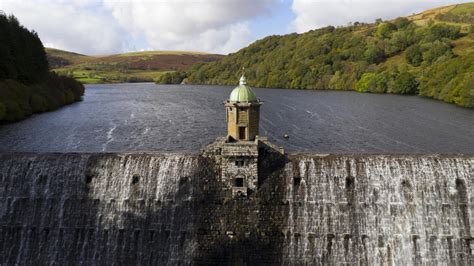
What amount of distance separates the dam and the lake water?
28194 mm

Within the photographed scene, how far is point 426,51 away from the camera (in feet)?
515

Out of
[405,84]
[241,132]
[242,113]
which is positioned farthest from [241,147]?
[405,84]

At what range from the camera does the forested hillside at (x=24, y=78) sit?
8089cm

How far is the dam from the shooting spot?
32.9 meters

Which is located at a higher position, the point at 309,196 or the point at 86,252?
the point at 309,196

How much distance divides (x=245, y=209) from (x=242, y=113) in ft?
23.8

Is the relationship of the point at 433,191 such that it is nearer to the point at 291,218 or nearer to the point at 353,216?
the point at 353,216

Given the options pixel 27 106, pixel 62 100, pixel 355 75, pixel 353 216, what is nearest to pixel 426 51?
pixel 355 75

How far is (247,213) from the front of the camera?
3403cm

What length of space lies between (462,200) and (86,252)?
2822 cm

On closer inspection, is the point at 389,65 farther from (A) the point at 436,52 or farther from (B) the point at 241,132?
(B) the point at 241,132

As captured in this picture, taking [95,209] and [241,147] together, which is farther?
[95,209]

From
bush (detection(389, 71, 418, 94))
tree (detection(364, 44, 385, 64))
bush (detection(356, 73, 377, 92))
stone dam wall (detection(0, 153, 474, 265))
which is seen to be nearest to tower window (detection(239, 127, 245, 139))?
stone dam wall (detection(0, 153, 474, 265))

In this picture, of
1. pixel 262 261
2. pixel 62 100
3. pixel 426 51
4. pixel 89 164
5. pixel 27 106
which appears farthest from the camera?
pixel 426 51
